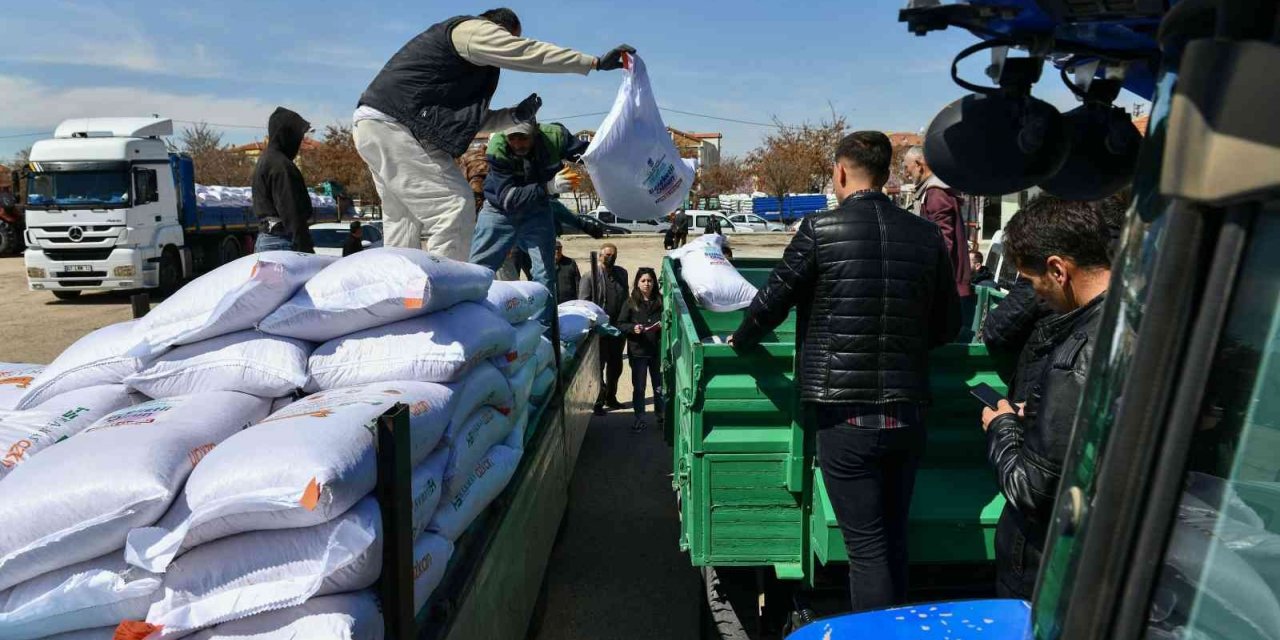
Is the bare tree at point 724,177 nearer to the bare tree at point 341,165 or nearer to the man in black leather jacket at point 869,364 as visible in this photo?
the bare tree at point 341,165

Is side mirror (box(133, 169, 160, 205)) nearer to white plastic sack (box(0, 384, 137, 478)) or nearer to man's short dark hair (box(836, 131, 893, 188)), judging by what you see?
white plastic sack (box(0, 384, 137, 478))

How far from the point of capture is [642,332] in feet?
25.1

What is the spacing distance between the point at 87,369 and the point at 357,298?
90 cm

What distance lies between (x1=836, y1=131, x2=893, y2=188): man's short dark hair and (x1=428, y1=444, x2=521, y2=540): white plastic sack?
1.62m

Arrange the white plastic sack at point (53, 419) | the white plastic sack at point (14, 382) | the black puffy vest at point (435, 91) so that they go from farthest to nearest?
the black puffy vest at point (435, 91) < the white plastic sack at point (14, 382) < the white plastic sack at point (53, 419)

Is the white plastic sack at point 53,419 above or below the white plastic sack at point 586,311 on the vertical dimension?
above

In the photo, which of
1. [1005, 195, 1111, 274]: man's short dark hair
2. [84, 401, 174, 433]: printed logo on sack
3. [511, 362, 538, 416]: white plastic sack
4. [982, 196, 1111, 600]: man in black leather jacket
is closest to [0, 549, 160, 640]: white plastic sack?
[84, 401, 174, 433]: printed logo on sack

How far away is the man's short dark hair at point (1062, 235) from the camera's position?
2.37m

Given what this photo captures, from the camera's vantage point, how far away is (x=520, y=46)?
374 centimetres

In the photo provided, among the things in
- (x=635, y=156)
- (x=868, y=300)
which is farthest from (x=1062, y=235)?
(x=635, y=156)

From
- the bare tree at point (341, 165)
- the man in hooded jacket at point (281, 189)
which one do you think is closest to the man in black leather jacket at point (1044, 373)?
the man in hooded jacket at point (281, 189)

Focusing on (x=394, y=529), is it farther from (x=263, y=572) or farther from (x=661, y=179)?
(x=661, y=179)

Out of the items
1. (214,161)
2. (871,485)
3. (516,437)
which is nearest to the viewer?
(871,485)

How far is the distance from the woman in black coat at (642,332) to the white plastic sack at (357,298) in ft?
15.9
